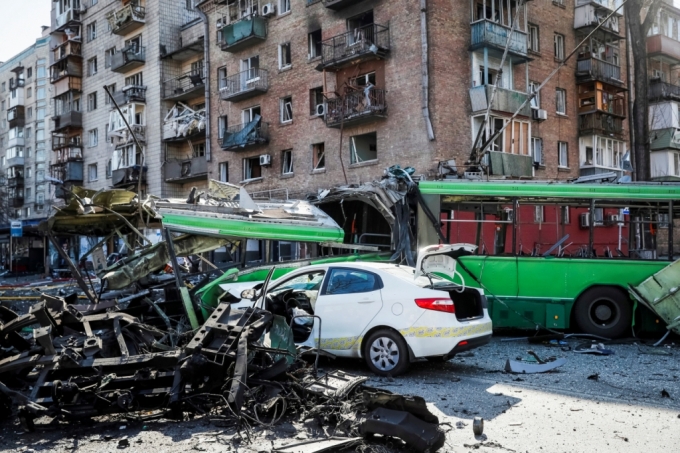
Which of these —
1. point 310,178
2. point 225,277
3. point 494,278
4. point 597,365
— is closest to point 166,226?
point 225,277

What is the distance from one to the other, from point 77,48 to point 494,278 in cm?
4502

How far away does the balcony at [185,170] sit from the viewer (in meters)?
37.4

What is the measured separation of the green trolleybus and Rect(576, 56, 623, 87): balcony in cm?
2129

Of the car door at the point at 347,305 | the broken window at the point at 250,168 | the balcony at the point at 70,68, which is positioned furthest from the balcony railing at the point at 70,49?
the car door at the point at 347,305

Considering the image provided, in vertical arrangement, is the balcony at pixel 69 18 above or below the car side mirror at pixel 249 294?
above

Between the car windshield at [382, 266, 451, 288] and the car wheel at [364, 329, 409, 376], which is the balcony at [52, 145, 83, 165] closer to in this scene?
the car windshield at [382, 266, 451, 288]

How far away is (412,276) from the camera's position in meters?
9.16

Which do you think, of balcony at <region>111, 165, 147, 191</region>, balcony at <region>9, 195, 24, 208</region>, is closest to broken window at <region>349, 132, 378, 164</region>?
balcony at <region>111, 165, 147, 191</region>

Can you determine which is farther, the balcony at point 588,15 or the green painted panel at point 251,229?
the balcony at point 588,15

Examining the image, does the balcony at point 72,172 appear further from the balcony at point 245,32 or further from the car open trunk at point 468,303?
the car open trunk at point 468,303

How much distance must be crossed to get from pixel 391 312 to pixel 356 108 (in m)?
20.5

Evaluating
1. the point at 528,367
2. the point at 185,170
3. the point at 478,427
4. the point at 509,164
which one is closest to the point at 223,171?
the point at 185,170

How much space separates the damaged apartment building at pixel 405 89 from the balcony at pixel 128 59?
6.89 meters

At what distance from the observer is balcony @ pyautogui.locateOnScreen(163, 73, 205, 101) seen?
123 ft
